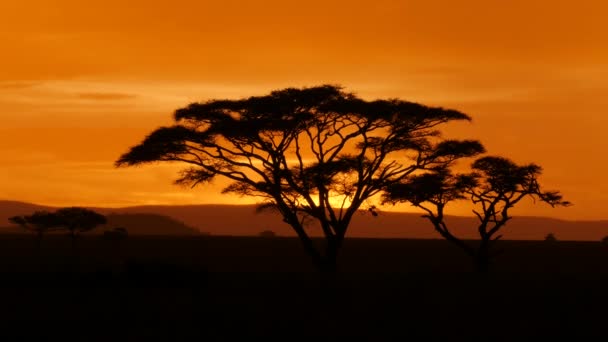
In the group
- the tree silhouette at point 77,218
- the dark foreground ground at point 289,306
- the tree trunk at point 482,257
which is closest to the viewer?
the dark foreground ground at point 289,306

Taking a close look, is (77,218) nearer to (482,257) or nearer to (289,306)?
(482,257)

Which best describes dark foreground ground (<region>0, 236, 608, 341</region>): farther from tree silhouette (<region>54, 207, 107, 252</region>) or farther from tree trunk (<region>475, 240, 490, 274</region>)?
tree silhouette (<region>54, 207, 107, 252</region>)

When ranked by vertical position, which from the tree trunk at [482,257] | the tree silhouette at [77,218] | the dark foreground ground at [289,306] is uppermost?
the tree silhouette at [77,218]

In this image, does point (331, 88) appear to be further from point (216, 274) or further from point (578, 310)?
point (578, 310)

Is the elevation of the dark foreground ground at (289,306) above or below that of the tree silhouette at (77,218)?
below

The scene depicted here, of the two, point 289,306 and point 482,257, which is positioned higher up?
point 482,257

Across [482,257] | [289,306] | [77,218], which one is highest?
[77,218]

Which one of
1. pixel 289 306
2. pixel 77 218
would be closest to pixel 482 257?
pixel 289 306

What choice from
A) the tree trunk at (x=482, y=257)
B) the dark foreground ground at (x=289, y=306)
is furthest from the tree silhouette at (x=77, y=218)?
the tree trunk at (x=482, y=257)

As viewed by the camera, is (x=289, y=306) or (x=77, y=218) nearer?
(x=289, y=306)

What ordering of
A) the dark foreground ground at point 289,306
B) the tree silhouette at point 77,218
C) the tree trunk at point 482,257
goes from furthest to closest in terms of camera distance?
1. the tree silhouette at point 77,218
2. the tree trunk at point 482,257
3. the dark foreground ground at point 289,306

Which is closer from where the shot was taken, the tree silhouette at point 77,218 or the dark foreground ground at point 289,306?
the dark foreground ground at point 289,306

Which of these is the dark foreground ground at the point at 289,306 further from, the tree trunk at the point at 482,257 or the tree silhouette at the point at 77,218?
the tree silhouette at the point at 77,218

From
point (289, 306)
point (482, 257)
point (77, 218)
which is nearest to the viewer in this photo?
point (289, 306)
